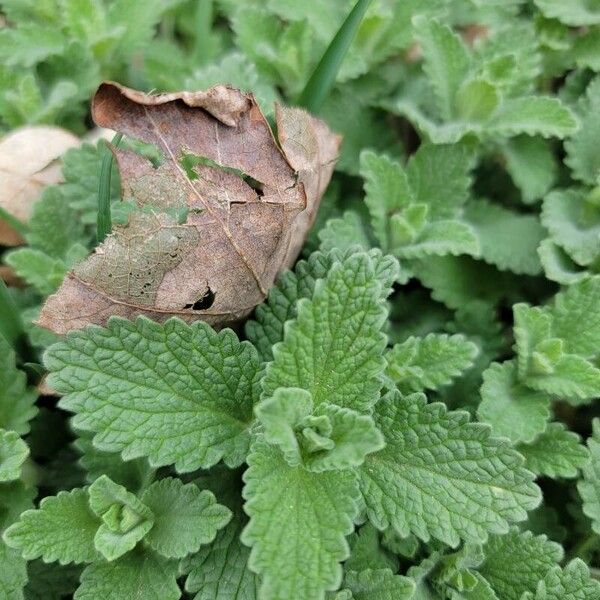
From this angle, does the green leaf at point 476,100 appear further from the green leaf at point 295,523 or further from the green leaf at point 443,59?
the green leaf at point 295,523

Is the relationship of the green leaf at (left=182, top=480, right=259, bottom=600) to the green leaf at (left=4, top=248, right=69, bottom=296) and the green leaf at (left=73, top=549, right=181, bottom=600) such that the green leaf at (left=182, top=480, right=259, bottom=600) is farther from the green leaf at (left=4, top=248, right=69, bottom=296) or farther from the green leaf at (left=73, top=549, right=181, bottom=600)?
the green leaf at (left=4, top=248, right=69, bottom=296)

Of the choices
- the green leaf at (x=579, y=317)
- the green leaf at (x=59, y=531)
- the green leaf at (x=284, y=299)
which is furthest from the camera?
the green leaf at (x=579, y=317)

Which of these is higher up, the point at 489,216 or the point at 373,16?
the point at 373,16

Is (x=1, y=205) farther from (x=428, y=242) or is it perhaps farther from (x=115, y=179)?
(x=428, y=242)

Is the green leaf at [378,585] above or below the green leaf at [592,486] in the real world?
below

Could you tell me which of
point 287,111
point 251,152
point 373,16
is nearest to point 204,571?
point 251,152

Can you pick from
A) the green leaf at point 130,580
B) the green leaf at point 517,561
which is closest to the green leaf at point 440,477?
the green leaf at point 517,561

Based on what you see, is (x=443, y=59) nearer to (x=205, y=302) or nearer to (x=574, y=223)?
(x=574, y=223)
